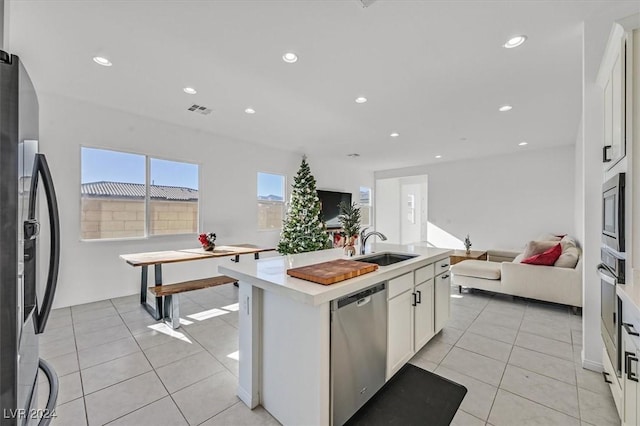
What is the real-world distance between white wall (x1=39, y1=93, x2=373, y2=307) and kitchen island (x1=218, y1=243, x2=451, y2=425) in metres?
0.71

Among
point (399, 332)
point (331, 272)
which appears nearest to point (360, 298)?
point (331, 272)

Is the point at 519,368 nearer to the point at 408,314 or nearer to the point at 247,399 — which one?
the point at 408,314

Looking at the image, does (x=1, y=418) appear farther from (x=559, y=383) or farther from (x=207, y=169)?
(x=207, y=169)

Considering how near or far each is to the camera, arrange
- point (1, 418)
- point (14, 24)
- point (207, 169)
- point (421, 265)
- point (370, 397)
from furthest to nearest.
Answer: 1. point (207, 169)
2. point (421, 265)
3. point (14, 24)
4. point (370, 397)
5. point (1, 418)

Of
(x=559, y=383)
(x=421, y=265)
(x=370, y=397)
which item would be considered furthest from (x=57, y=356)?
(x=559, y=383)

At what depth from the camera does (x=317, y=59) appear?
256cm

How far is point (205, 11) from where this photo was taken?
196 cm

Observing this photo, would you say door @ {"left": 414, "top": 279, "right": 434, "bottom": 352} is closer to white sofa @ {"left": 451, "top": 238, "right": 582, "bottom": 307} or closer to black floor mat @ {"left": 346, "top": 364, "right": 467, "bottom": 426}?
black floor mat @ {"left": 346, "top": 364, "right": 467, "bottom": 426}

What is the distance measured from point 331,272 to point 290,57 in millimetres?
2088

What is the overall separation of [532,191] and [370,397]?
21.6ft

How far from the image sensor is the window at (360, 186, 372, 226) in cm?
855

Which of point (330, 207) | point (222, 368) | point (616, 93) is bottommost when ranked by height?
point (222, 368)

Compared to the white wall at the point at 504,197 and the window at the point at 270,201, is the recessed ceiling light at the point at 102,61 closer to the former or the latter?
the window at the point at 270,201

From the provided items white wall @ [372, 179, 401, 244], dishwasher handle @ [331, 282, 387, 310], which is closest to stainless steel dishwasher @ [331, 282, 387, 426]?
dishwasher handle @ [331, 282, 387, 310]
